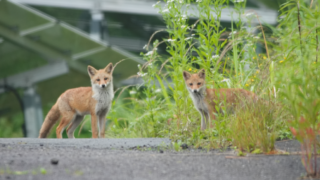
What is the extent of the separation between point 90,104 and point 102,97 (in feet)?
0.67

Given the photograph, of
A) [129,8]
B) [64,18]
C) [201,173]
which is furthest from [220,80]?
[64,18]

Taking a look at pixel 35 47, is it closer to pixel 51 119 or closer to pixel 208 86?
pixel 51 119

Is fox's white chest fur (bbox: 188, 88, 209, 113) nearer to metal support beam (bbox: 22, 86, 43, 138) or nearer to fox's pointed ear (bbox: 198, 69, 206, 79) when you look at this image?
fox's pointed ear (bbox: 198, 69, 206, 79)

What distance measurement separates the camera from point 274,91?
15.5 ft

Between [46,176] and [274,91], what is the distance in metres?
3.23

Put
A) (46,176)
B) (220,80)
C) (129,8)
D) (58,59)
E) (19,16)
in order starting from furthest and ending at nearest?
(129,8), (58,59), (19,16), (220,80), (46,176)

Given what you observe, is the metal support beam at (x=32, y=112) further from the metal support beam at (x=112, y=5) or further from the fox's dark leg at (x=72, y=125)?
the metal support beam at (x=112, y=5)

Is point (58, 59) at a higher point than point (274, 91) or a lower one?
higher

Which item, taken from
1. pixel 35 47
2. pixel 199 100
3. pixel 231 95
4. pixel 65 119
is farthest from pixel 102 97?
pixel 35 47

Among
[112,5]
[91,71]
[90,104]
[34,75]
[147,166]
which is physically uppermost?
[112,5]

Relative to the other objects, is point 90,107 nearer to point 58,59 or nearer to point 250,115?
point 250,115

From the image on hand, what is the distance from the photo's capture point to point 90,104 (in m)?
5.48

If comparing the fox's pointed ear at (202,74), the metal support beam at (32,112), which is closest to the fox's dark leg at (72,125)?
the fox's pointed ear at (202,74)

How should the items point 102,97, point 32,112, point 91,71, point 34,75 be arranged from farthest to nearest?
1. point 34,75
2. point 32,112
3. point 91,71
4. point 102,97
